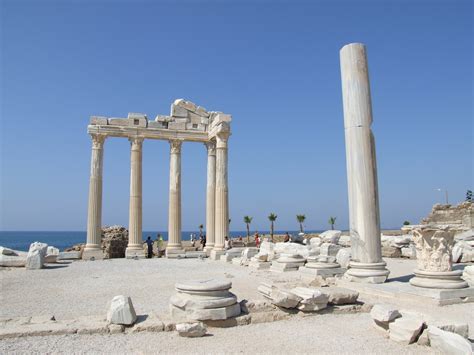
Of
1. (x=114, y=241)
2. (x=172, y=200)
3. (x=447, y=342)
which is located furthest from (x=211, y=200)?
(x=447, y=342)

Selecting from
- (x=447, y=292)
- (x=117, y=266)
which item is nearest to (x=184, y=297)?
(x=447, y=292)

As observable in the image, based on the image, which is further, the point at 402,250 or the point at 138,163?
the point at 138,163

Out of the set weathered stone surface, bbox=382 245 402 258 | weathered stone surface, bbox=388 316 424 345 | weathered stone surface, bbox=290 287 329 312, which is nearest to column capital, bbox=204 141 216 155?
weathered stone surface, bbox=382 245 402 258

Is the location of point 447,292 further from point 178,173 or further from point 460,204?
point 460,204

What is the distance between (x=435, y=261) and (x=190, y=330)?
7211 millimetres

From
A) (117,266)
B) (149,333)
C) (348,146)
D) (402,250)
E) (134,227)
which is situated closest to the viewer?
(149,333)

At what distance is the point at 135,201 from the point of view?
25.4 m

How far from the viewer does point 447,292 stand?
9750 mm

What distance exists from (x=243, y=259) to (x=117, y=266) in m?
6.34

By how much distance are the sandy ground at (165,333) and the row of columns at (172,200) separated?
9.01 m

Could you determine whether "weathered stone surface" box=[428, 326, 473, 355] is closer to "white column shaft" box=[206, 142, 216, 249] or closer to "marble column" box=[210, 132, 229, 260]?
"marble column" box=[210, 132, 229, 260]

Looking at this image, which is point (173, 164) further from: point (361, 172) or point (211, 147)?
point (361, 172)

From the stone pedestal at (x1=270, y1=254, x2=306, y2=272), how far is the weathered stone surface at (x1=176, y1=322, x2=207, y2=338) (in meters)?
9.65

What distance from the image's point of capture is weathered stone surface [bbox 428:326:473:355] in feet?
18.8
